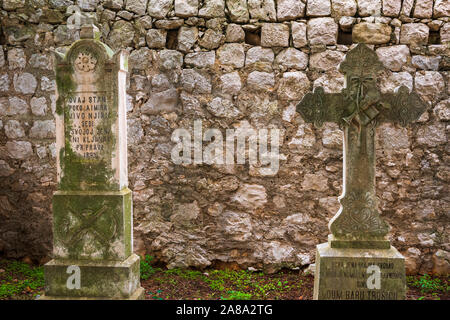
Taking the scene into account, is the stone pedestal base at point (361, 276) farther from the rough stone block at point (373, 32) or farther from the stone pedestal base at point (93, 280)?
the rough stone block at point (373, 32)

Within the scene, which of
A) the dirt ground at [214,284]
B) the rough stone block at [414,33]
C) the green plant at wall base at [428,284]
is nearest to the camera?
the dirt ground at [214,284]

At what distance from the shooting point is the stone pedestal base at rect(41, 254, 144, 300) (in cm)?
318

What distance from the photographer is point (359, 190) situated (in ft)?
10.1

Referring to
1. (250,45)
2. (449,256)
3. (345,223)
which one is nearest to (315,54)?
(250,45)

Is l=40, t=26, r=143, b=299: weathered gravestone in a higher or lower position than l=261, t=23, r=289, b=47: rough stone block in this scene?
lower

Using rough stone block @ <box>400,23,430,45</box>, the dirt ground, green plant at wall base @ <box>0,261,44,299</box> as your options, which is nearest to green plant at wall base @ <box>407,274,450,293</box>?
the dirt ground

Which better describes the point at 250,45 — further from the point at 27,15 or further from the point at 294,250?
the point at 27,15

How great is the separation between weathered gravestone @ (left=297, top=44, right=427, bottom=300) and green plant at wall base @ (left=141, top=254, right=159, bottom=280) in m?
2.09

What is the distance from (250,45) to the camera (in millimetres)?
4406

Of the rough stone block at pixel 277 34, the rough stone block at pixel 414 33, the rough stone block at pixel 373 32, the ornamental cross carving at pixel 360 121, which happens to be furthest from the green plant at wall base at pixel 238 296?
the rough stone block at pixel 414 33

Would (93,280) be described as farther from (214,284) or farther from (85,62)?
(85,62)

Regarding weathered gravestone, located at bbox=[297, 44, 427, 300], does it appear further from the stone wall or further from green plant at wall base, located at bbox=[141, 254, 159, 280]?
green plant at wall base, located at bbox=[141, 254, 159, 280]

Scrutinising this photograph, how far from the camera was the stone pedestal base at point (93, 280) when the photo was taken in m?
3.18

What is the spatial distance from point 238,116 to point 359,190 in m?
1.84
